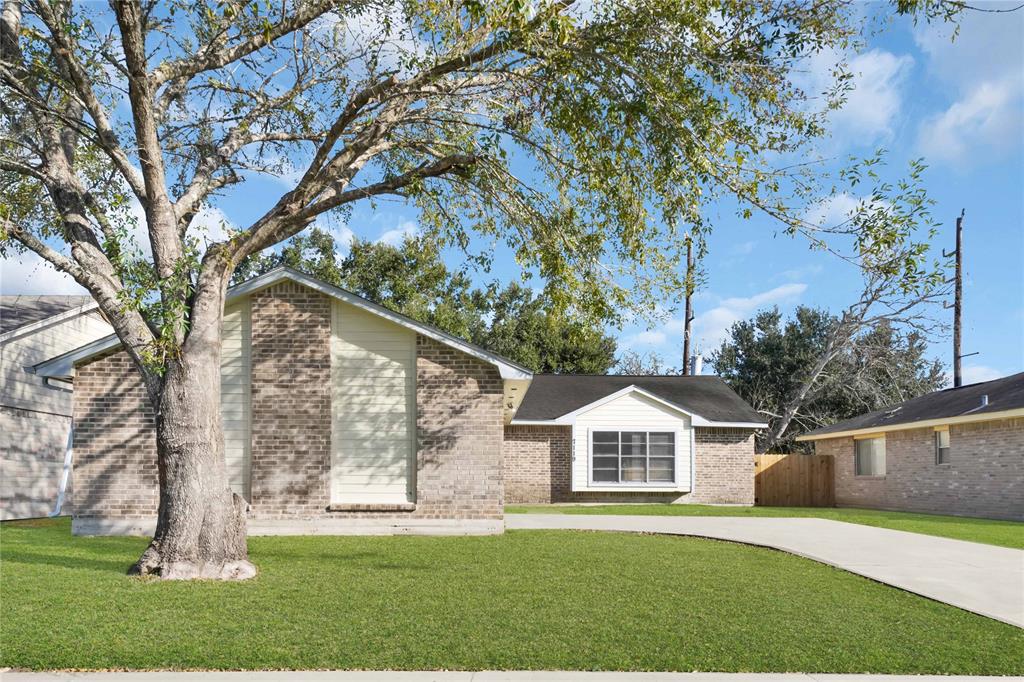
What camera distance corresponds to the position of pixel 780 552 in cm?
1255

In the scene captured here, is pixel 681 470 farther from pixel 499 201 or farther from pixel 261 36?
pixel 261 36

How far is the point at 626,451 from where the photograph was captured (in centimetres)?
2556

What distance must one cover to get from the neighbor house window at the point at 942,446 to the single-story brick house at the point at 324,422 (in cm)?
1479

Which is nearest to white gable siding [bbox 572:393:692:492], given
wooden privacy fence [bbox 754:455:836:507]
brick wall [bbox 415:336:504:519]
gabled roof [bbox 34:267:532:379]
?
wooden privacy fence [bbox 754:455:836:507]

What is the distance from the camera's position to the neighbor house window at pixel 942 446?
23000mm

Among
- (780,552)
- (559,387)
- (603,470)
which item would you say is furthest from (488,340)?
(780,552)

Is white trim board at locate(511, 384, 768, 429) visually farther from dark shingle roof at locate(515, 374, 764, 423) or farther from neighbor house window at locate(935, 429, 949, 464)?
neighbor house window at locate(935, 429, 949, 464)

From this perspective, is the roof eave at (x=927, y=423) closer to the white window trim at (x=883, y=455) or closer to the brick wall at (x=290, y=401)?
the white window trim at (x=883, y=455)

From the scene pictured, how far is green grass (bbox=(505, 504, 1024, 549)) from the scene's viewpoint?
15.7 metres

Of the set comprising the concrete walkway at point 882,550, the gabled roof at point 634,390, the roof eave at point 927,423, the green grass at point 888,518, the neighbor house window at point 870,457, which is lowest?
the green grass at point 888,518

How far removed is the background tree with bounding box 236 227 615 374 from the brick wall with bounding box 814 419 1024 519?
14185 millimetres

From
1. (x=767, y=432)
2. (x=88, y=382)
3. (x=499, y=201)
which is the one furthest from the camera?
(x=767, y=432)

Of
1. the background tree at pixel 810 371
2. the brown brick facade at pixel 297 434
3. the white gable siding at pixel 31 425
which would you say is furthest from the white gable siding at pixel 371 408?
the background tree at pixel 810 371

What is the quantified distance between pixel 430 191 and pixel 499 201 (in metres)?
1.86
